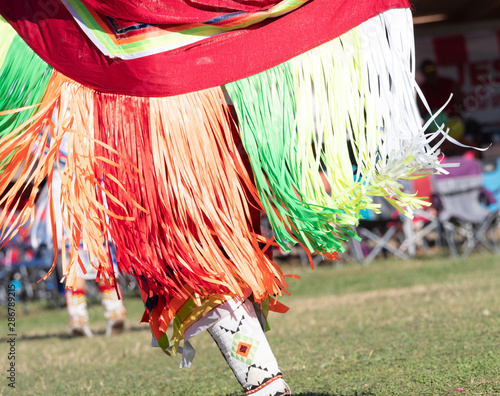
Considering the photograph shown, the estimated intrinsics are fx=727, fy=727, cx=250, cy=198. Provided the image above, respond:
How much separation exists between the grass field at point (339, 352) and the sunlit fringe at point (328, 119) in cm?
85

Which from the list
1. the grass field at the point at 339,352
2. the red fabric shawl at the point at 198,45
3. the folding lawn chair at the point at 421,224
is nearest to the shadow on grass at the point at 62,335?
the grass field at the point at 339,352

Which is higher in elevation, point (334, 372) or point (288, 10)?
point (288, 10)

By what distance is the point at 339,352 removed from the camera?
→ 347 centimetres

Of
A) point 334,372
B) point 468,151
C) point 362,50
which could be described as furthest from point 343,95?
point 468,151

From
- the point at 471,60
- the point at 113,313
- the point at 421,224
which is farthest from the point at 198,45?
the point at 471,60

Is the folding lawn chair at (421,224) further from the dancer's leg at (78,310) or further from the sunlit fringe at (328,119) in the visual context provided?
the sunlit fringe at (328,119)

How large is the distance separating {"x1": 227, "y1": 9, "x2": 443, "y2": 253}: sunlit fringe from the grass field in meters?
0.85

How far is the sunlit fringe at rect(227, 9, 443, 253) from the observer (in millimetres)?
1950

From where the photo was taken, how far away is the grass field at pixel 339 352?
2.74 m

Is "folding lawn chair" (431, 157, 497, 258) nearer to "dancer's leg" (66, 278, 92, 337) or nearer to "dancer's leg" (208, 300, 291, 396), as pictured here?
"dancer's leg" (66, 278, 92, 337)

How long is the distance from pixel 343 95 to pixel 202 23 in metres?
0.43

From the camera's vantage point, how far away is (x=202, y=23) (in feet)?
6.54

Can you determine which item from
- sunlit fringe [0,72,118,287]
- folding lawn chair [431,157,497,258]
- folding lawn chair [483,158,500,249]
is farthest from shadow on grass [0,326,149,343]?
folding lawn chair [483,158,500,249]

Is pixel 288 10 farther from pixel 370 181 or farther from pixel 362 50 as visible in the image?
pixel 370 181
